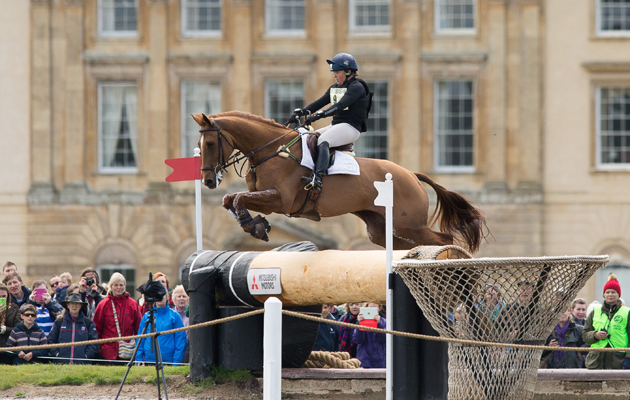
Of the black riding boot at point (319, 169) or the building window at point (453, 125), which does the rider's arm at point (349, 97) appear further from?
the building window at point (453, 125)

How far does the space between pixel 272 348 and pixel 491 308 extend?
1904 mm

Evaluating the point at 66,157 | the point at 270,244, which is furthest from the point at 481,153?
the point at 66,157

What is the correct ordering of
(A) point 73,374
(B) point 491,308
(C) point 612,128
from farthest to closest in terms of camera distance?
(C) point 612,128 < (A) point 73,374 < (B) point 491,308

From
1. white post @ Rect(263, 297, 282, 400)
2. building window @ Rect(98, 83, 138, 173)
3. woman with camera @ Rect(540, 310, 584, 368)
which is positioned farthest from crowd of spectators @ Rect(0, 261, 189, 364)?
building window @ Rect(98, 83, 138, 173)

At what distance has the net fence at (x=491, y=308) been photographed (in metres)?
7.91

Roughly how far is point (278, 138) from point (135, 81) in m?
17.3

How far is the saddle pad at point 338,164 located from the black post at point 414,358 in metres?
2.40

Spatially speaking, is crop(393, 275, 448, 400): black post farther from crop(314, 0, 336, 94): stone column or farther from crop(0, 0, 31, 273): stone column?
crop(0, 0, 31, 273): stone column

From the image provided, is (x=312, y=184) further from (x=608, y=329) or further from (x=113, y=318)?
(x=608, y=329)

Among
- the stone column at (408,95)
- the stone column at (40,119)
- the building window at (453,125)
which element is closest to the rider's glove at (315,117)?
the stone column at (408,95)

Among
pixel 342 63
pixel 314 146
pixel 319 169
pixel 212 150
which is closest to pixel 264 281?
pixel 319 169

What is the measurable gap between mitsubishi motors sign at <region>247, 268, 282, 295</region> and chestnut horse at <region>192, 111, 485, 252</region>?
50cm

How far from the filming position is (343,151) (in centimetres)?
1084

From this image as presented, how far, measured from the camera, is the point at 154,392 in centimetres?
959
